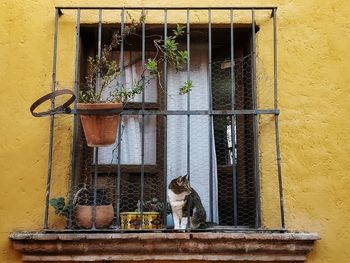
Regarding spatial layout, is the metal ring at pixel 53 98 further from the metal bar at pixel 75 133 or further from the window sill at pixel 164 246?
the window sill at pixel 164 246

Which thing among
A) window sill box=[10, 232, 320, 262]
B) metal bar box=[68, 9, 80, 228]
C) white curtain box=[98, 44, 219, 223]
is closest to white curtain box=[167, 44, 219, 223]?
white curtain box=[98, 44, 219, 223]

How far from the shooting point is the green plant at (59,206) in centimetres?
327

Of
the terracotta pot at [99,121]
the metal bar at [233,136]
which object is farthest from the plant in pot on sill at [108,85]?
the metal bar at [233,136]

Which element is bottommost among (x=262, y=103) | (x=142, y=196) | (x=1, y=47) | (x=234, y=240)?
(x=234, y=240)

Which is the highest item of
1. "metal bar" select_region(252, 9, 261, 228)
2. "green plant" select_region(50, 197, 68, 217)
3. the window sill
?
"metal bar" select_region(252, 9, 261, 228)

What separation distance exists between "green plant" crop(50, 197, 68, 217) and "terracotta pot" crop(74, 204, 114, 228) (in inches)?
2.6

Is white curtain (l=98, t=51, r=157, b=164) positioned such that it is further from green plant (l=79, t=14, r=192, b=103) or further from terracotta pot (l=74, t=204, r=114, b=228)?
terracotta pot (l=74, t=204, r=114, b=228)

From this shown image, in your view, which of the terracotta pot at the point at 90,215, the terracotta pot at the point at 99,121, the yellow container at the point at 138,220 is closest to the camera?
the terracotta pot at the point at 99,121

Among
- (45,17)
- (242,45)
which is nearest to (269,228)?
(242,45)

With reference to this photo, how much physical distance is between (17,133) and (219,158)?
4.36 ft

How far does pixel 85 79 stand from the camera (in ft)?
12.0

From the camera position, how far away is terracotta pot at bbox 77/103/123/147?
313 centimetres

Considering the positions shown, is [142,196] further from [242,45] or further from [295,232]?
[242,45]

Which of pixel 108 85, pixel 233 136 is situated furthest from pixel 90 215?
pixel 233 136
